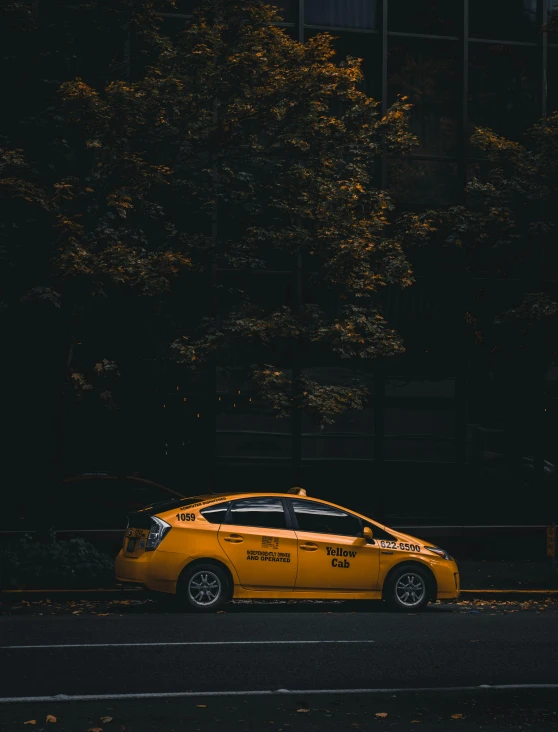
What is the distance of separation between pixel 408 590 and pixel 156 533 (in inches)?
138

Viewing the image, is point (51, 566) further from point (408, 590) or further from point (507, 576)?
point (507, 576)

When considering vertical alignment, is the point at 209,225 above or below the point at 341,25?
below

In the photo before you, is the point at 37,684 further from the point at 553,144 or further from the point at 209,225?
the point at 553,144

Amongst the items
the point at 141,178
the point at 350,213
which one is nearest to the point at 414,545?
the point at 350,213

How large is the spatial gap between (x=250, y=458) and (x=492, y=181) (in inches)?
271

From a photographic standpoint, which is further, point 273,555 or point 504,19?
point 504,19

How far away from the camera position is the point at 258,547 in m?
14.4

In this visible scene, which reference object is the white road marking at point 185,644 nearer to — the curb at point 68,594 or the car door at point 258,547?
the car door at point 258,547

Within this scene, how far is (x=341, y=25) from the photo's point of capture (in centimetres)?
2155

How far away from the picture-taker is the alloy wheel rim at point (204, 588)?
1411 cm

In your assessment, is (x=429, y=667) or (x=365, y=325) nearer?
(x=429, y=667)

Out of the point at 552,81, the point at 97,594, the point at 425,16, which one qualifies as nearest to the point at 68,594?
the point at 97,594

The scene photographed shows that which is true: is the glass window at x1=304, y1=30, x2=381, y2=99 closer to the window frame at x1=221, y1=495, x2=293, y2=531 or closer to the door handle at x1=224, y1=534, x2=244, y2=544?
the window frame at x1=221, y1=495, x2=293, y2=531

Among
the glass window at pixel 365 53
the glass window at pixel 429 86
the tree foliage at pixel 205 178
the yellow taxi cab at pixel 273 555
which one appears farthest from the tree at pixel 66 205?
the glass window at pixel 429 86
